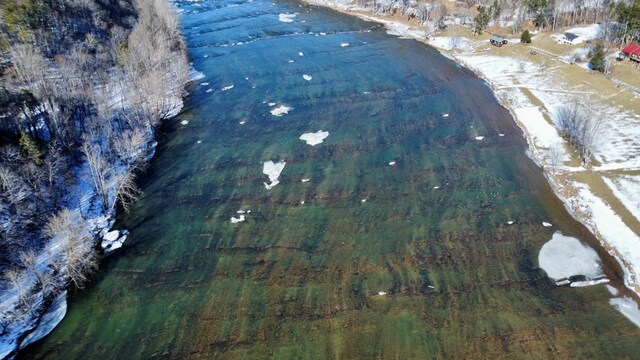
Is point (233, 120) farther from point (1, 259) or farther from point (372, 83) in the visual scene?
point (1, 259)

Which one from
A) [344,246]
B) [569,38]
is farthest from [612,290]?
[569,38]

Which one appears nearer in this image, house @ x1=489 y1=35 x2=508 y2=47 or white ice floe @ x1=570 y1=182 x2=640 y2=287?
white ice floe @ x1=570 y1=182 x2=640 y2=287

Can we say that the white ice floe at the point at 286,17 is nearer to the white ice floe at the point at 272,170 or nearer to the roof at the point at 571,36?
the roof at the point at 571,36

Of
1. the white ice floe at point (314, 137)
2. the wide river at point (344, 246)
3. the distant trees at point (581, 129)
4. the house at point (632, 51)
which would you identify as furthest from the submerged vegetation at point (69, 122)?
the house at point (632, 51)

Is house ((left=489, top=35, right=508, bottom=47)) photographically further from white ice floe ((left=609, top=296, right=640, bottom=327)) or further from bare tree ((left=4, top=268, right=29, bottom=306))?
bare tree ((left=4, top=268, right=29, bottom=306))

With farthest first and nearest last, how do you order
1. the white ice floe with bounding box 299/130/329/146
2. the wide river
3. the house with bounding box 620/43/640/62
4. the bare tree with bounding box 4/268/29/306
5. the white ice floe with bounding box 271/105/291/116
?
the house with bounding box 620/43/640/62, the white ice floe with bounding box 271/105/291/116, the white ice floe with bounding box 299/130/329/146, the bare tree with bounding box 4/268/29/306, the wide river

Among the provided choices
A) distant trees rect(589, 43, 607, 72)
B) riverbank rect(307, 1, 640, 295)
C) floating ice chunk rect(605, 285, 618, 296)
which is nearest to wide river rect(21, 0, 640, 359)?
floating ice chunk rect(605, 285, 618, 296)

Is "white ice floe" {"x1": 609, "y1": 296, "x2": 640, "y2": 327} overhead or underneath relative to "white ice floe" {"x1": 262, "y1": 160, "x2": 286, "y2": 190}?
underneath
